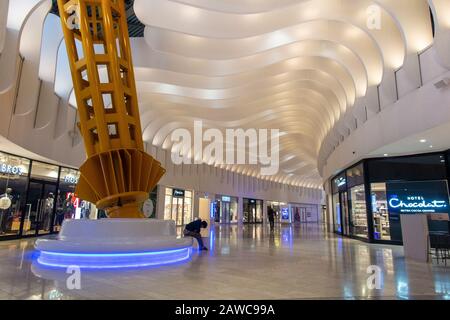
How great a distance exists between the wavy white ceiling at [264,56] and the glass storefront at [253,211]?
16.1 metres

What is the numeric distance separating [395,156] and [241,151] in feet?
67.1

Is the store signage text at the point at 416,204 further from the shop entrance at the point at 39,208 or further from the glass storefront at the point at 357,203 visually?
the shop entrance at the point at 39,208

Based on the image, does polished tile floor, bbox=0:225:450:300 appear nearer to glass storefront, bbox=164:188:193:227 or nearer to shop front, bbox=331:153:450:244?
shop front, bbox=331:153:450:244

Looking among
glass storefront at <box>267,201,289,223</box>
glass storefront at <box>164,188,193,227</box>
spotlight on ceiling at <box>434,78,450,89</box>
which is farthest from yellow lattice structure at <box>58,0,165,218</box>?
glass storefront at <box>267,201,289,223</box>

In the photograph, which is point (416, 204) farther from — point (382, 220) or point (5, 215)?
point (5, 215)

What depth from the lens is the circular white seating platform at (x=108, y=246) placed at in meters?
6.48

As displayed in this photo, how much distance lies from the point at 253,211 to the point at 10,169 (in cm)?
2838

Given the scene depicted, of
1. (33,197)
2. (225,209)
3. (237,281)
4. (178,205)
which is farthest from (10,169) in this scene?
(225,209)

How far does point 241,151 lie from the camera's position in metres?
31.6

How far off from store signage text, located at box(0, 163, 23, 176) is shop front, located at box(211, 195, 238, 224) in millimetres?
18609

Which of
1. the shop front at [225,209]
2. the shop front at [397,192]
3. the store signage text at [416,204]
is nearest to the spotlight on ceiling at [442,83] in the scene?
the shop front at [397,192]

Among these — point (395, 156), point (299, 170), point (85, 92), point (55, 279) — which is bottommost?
point (55, 279)
